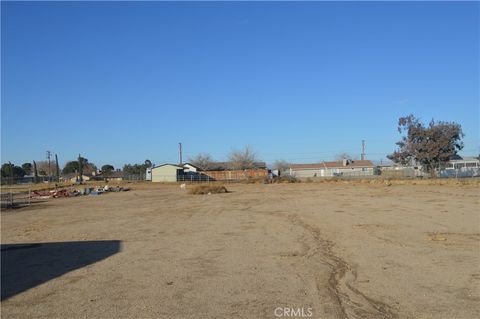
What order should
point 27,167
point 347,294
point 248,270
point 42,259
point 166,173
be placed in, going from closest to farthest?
point 347,294
point 248,270
point 42,259
point 166,173
point 27,167

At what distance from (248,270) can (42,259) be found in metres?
5.27

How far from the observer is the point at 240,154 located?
433 feet

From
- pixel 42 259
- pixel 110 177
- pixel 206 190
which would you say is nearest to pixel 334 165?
pixel 110 177

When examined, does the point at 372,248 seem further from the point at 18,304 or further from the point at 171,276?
the point at 18,304

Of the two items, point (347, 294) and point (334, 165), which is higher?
point (334, 165)

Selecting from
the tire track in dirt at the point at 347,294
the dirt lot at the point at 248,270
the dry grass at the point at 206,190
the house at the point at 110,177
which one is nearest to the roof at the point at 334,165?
the house at the point at 110,177

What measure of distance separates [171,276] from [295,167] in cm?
11990

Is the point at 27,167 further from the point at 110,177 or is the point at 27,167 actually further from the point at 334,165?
the point at 334,165

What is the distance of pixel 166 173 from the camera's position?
300ft

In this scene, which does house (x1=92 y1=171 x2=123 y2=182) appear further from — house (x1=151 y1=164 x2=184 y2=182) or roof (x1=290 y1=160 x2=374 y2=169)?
roof (x1=290 y1=160 x2=374 y2=169)

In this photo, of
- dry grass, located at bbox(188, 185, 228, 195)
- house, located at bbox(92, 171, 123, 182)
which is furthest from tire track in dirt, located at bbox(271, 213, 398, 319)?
house, located at bbox(92, 171, 123, 182)

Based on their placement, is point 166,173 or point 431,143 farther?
point 166,173

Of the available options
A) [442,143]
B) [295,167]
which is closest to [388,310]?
[442,143]

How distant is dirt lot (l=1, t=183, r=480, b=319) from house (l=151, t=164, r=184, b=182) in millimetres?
72213
